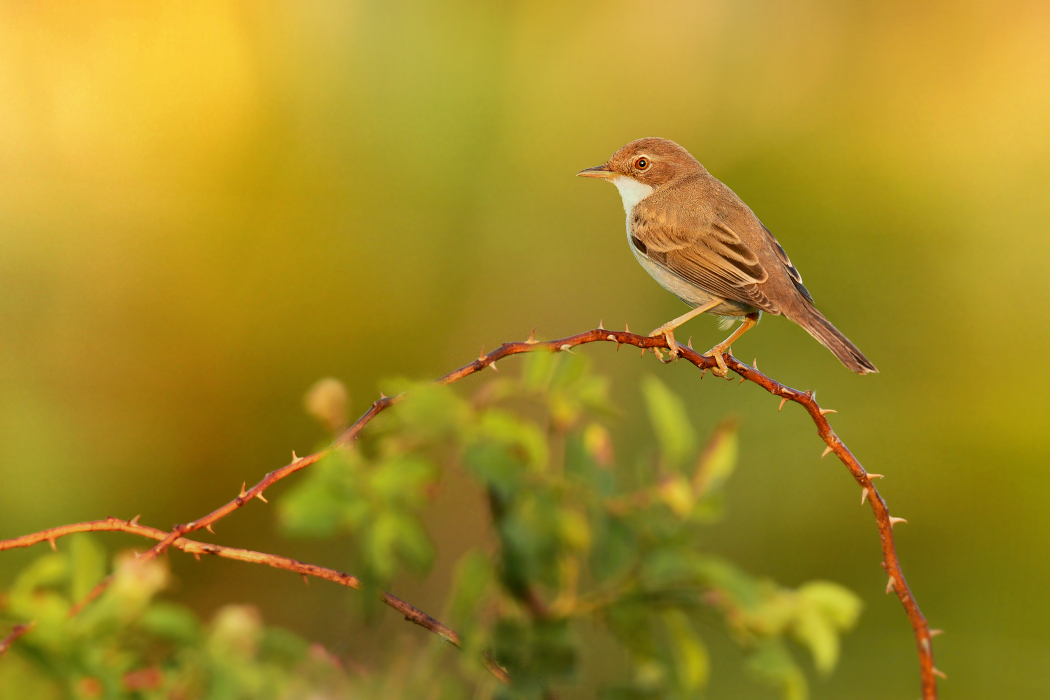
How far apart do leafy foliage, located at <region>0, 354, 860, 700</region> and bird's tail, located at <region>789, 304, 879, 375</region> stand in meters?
2.32

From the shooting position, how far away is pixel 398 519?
0.78 m

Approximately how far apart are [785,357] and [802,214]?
1.01m

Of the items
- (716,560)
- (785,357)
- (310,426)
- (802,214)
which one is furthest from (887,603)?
(716,560)

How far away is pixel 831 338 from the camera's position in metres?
3.32

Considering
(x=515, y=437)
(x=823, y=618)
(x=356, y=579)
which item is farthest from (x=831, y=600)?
(x=356, y=579)

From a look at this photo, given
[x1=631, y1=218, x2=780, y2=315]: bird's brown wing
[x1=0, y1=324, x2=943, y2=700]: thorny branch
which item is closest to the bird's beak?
[x1=631, y1=218, x2=780, y2=315]: bird's brown wing

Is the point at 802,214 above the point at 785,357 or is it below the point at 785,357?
above

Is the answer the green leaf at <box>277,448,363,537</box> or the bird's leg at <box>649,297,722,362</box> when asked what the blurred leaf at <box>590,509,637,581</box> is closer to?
the green leaf at <box>277,448,363,537</box>

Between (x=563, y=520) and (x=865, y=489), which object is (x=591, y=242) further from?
(x=563, y=520)

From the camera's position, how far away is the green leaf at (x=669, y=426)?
0.91 metres

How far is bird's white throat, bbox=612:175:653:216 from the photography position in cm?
420

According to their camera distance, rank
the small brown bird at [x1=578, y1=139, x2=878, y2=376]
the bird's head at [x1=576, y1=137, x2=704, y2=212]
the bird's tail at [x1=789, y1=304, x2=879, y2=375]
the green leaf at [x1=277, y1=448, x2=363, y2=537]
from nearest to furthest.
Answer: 1. the green leaf at [x1=277, y1=448, x2=363, y2=537]
2. the bird's tail at [x1=789, y1=304, x2=879, y2=375]
3. the small brown bird at [x1=578, y1=139, x2=878, y2=376]
4. the bird's head at [x1=576, y1=137, x2=704, y2=212]

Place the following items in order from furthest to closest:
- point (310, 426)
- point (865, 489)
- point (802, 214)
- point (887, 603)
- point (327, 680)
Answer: point (802, 214) < point (887, 603) < point (310, 426) < point (865, 489) < point (327, 680)

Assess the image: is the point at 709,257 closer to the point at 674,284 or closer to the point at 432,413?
the point at 674,284
